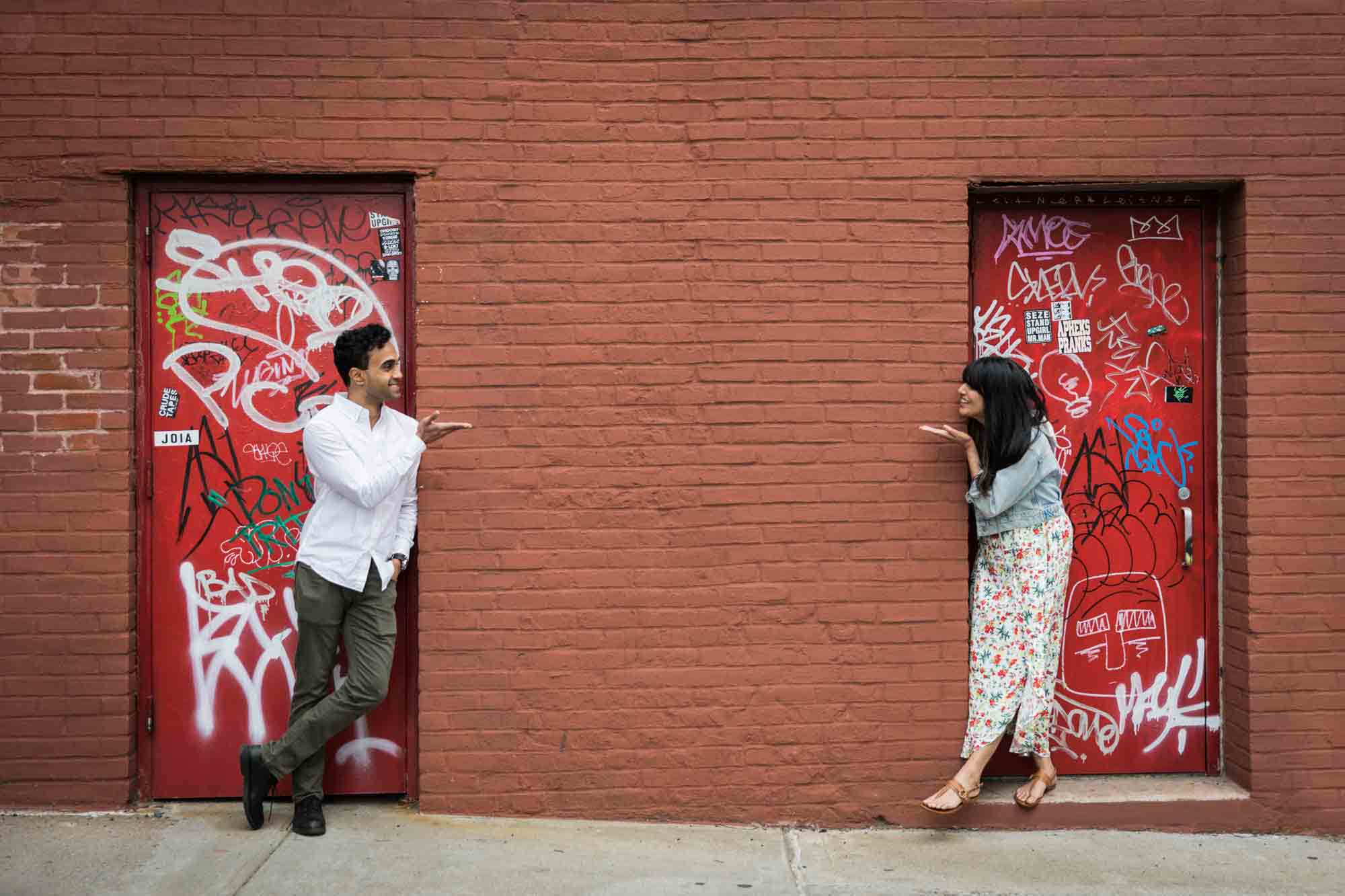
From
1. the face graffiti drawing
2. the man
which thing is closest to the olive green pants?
the man

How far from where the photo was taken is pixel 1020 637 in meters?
4.73

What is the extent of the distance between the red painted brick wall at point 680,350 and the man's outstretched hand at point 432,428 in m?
0.17

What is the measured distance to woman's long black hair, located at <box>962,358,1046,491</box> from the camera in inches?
183

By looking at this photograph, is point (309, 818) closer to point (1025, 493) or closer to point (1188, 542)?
point (1025, 493)

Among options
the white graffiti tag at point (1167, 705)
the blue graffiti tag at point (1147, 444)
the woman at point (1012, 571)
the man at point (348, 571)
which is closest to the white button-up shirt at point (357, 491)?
the man at point (348, 571)

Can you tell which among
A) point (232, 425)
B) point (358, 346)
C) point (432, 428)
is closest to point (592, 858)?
point (432, 428)

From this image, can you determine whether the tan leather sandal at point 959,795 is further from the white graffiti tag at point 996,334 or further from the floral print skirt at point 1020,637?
the white graffiti tag at point 996,334

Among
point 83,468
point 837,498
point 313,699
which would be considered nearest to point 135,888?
point 313,699

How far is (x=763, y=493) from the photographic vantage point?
188 inches

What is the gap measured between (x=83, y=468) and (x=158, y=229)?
1.06 m

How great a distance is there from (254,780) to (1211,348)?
447cm

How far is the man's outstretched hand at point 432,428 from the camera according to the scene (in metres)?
4.55

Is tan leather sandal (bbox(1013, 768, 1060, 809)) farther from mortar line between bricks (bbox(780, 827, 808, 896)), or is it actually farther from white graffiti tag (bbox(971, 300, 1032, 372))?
white graffiti tag (bbox(971, 300, 1032, 372))

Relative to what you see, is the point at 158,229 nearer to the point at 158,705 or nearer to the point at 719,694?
the point at 158,705
